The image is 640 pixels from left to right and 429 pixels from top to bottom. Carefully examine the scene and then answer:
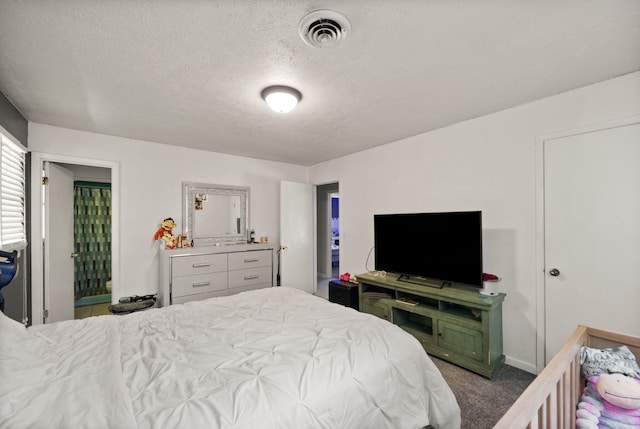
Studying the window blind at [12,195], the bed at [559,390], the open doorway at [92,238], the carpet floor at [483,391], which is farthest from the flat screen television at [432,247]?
the open doorway at [92,238]

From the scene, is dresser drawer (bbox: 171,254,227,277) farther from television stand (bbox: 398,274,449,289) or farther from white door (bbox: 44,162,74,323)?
television stand (bbox: 398,274,449,289)

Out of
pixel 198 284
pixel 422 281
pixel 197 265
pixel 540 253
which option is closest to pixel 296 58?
pixel 422 281

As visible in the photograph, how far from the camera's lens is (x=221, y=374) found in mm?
1215

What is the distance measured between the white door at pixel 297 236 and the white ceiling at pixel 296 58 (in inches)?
74.1

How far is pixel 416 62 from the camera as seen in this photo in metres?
1.82

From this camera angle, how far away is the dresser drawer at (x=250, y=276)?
148 inches

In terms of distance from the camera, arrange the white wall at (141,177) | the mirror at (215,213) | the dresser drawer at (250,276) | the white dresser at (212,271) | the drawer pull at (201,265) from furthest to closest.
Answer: the mirror at (215,213) < the dresser drawer at (250,276) < the drawer pull at (201,265) < the white dresser at (212,271) < the white wall at (141,177)

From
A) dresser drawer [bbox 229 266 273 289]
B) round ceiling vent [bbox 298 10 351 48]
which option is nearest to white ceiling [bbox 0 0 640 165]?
round ceiling vent [bbox 298 10 351 48]

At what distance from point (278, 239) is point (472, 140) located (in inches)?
128

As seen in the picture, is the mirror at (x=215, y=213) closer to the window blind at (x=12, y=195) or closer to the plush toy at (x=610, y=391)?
the window blind at (x=12, y=195)

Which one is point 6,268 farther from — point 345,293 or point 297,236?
point 297,236

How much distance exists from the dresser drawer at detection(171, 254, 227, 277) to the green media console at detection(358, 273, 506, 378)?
1.96 meters

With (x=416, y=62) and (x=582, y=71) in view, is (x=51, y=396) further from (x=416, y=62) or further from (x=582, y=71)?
(x=582, y=71)

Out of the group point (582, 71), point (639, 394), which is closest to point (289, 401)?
point (639, 394)
